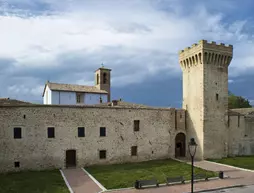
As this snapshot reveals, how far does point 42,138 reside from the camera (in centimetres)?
2277

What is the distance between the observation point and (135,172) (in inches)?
840

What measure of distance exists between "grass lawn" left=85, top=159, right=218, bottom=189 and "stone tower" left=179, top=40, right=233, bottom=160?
5059 mm

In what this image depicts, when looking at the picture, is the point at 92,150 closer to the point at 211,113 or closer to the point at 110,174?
the point at 110,174

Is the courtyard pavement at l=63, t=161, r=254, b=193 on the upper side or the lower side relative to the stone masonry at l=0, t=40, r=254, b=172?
lower

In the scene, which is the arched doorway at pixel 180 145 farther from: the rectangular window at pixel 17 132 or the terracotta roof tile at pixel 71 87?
the rectangular window at pixel 17 132

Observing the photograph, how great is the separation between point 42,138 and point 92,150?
524cm

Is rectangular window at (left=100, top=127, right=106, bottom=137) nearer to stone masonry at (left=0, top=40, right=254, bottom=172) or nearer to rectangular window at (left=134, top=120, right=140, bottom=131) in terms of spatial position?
stone masonry at (left=0, top=40, right=254, bottom=172)

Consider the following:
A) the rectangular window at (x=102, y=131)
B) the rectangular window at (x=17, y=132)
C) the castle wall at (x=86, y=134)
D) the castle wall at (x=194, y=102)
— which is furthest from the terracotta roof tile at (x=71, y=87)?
the castle wall at (x=194, y=102)

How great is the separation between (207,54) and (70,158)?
19335mm

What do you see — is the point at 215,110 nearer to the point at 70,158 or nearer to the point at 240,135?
the point at 240,135

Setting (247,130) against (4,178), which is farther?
(247,130)

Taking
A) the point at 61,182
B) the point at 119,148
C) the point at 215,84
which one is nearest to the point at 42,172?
the point at 61,182

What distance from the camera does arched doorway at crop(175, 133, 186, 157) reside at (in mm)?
30000

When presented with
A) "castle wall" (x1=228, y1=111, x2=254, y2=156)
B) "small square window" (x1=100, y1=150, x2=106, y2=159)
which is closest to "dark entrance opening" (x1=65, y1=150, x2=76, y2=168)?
"small square window" (x1=100, y1=150, x2=106, y2=159)
